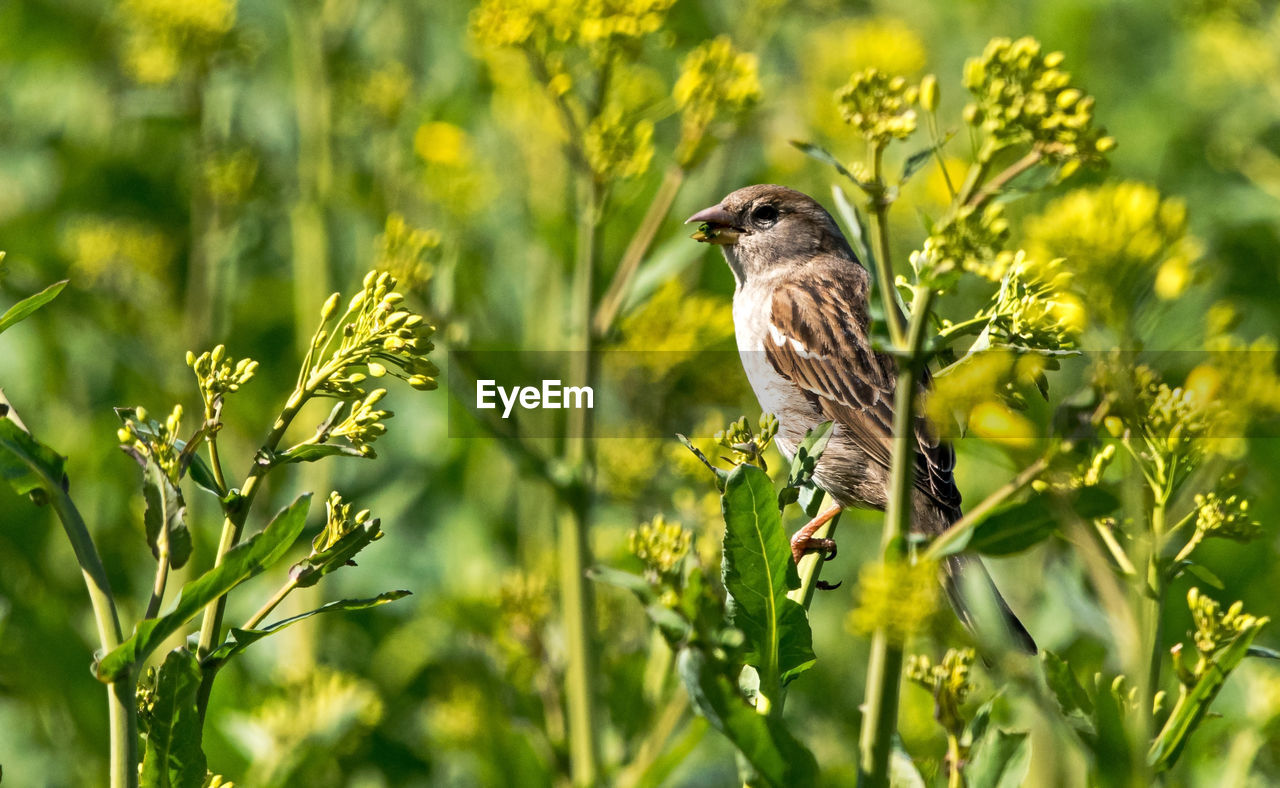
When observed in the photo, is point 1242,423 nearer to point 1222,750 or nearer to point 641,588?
point 641,588

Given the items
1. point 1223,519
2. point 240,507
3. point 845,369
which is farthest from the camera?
point 845,369

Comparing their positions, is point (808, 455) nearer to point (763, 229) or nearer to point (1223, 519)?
point (1223, 519)

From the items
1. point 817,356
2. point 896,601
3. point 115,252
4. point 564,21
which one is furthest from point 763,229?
point 896,601

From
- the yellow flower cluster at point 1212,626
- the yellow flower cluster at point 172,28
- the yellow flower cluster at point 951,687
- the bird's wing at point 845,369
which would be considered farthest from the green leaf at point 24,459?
the yellow flower cluster at point 172,28

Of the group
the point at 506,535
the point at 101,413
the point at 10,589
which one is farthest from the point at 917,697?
the point at 101,413

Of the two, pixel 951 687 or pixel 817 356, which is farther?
pixel 817 356

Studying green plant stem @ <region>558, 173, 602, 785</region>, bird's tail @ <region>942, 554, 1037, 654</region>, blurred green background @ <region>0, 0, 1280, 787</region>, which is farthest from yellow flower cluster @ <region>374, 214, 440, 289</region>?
bird's tail @ <region>942, 554, 1037, 654</region>

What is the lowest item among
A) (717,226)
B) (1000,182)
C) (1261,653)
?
(1261,653)
